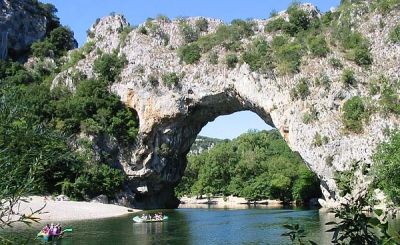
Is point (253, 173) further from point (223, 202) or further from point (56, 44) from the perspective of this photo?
point (56, 44)

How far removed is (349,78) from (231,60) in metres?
10.8

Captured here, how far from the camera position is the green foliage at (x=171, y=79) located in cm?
4569

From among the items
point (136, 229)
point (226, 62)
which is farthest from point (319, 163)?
point (136, 229)

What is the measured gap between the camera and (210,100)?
45.1m

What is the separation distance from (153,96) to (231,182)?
34.4 m

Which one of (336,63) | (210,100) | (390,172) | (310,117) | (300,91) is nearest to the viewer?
(390,172)

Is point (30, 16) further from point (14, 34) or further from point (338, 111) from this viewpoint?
point (338, 111)

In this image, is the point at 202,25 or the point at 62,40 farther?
the point at 62,40

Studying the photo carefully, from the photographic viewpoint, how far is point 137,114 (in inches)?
1898

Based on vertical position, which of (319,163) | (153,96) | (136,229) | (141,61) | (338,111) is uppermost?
(141,61)

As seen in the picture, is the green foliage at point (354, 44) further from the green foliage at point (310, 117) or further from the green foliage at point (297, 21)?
the green foliage at point (310, 117)

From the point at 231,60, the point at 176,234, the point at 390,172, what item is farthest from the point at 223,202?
the point at 390,172

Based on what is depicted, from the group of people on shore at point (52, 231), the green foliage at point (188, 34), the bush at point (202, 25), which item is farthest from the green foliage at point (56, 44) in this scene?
the group of people on shore at point (52, 231)

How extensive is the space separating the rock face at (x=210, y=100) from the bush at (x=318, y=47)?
1.95 ft
